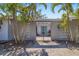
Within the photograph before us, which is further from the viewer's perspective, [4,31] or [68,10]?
[4,31]

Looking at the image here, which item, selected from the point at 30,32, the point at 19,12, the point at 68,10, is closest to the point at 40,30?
the point at 30,32

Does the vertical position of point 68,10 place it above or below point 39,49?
above

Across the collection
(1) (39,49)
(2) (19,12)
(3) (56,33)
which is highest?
(2) (19,12)

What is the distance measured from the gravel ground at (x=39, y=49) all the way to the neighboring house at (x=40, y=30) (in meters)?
0.11

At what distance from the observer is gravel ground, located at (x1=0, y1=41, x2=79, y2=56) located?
10.6 feet

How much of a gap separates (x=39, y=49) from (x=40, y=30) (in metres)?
0.35

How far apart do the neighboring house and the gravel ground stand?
4.3 inches

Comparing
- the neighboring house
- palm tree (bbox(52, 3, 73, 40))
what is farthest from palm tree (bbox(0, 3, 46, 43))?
palm tree (bbox(52, 3, 73, 40))

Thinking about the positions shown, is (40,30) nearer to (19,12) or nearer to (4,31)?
(19,12)

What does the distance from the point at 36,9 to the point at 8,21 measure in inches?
21.6

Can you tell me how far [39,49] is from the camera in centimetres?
329

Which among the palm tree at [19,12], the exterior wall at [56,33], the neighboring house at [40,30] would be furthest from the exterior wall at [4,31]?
the exterior wall at [56,33]

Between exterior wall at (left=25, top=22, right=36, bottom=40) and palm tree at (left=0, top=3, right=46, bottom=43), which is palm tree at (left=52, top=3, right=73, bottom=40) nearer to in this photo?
palm tree at (left=0, top=3, right=46, bottom=43)

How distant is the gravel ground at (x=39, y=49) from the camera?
128 inches
